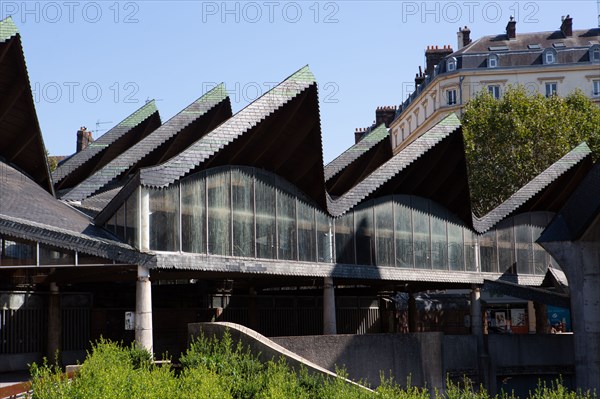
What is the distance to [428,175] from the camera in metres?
45.8

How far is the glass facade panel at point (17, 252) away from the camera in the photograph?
28.4m

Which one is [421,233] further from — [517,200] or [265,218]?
[265,218]

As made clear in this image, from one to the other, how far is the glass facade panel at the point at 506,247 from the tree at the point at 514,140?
1309 centimetres

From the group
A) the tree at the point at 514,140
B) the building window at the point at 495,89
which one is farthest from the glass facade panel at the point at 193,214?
the building window at the point at 495,89

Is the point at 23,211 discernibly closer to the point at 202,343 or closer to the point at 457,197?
the point at 202,343

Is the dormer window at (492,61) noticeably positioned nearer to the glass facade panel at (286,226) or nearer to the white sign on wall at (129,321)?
the glass facade panel at (286,226)

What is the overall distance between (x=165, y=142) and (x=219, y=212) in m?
11.0

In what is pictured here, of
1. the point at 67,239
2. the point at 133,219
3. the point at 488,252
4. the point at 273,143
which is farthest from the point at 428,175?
the point at 67,239

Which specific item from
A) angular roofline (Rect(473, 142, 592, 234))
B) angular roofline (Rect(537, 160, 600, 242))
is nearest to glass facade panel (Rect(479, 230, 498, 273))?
angular roofline (Rect(473, 142, 592, 234))

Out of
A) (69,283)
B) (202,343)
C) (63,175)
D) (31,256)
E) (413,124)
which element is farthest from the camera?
(413,124)

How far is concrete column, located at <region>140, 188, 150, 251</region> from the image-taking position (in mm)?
31688

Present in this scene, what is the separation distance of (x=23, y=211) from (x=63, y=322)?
1024 cm

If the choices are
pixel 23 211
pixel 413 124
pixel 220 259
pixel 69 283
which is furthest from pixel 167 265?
pixel 413 124

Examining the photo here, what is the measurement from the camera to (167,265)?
32.4 meters
